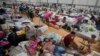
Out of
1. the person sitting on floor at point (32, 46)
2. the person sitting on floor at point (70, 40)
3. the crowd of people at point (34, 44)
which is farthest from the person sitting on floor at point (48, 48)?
the person sitting on floor at point (70, 40)

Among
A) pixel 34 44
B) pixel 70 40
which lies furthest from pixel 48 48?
pixel 70 40

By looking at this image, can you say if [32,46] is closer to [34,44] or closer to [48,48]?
[34,44]

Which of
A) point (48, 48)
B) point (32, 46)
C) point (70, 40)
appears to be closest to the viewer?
point (48, 48)

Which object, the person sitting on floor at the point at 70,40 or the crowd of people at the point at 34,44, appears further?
the person sitting on floor at the point at 70,40

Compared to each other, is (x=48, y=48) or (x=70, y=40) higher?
(x=70, y=40)

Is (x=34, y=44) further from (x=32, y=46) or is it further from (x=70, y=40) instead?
(x=70, y=40)

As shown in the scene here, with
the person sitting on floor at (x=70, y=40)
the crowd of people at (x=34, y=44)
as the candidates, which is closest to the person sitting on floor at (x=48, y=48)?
the crowd of people at (x=34, y=44)

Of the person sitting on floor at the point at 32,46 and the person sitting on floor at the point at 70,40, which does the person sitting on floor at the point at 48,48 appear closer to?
the person sitting on floor at the point at 32,46

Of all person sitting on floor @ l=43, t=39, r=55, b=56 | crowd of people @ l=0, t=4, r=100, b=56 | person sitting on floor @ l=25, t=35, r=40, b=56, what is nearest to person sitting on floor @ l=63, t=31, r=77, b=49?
crowd of people @ l=0, t=4, r=100, b=56

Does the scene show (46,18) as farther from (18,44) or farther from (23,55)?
(23,55)

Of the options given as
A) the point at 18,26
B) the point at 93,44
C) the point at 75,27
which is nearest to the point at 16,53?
the point at 18,26

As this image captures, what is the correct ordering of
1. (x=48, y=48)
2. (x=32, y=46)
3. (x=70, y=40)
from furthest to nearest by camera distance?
(x=70, y=40) → (x=32, y=46) → (x=48, y=48)

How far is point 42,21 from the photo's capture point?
23.8ft

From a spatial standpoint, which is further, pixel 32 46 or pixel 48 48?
pixel 32 46
